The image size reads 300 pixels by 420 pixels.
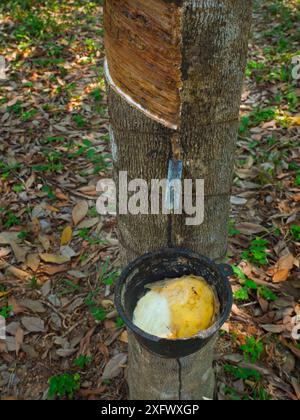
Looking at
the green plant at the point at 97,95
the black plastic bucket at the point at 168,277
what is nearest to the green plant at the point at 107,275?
the black plastic bucket at the point at 168,277

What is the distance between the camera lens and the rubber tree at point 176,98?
1.18 metres

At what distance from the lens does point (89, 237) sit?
3029mm

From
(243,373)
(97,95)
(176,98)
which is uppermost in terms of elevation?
(176,98)

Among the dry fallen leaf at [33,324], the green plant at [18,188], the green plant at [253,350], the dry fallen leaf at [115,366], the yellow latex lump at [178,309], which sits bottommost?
the dry fallen leaf at [115,366]

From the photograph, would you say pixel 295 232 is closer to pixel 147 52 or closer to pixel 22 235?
pixel 22 235

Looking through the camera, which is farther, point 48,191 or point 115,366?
point 48,191

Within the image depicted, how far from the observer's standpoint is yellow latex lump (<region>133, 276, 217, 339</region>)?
148 cm

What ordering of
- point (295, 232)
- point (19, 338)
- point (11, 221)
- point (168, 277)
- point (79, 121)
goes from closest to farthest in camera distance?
point (168, 277) → point (19, 338) → point (295, 232) → point (11, 221) → point (79, 121)

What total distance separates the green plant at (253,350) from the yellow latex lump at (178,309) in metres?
0.96

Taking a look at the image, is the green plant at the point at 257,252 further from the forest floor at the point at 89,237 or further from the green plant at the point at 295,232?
the green plant at the point at 295,232

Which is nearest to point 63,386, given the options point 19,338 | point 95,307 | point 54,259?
point 19,338

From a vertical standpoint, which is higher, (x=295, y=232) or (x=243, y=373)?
(x=295, y=232)

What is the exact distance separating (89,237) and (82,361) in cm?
92

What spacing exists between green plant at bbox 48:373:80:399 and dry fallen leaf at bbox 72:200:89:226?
3.84ft
